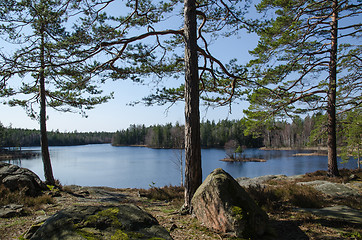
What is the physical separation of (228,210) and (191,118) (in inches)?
86.3

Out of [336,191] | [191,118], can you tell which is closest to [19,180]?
[191,118]

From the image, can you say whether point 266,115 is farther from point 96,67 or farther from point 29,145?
point 29,145

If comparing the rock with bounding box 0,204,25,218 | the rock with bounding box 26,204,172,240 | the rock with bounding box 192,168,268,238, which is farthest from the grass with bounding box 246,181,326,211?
the rock with bounding box 0,204,25,218

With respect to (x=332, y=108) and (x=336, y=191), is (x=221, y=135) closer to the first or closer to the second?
(x=332, y=108)

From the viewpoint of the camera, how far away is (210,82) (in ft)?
27.8

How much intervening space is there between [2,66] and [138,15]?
4087 mm

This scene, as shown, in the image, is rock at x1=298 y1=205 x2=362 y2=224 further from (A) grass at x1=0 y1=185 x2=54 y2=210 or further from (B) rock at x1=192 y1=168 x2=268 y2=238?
(A) grass at x1=0 y1=185 x2=54 y2=210

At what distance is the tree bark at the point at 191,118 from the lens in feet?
16.6

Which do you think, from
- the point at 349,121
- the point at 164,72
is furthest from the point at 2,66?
the point at 349,121

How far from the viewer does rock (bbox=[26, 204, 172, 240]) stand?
7.52 ft

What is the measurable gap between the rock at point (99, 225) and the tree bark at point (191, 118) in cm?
234

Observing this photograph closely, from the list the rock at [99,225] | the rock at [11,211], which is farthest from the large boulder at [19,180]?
the rock at [99,225]

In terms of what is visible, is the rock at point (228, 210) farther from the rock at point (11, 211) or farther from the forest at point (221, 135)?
the forest at point (221, 135)

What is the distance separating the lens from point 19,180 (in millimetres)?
7512
